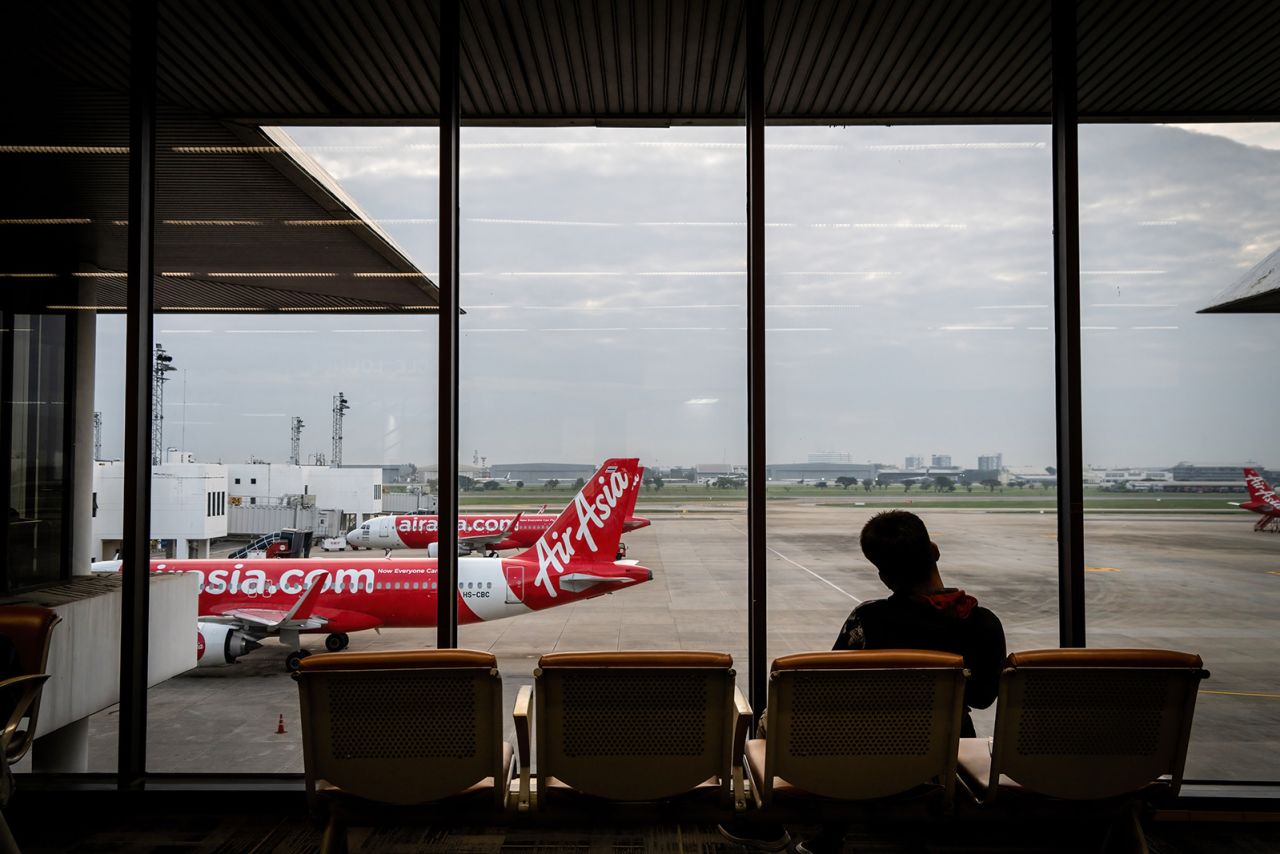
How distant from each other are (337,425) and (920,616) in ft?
9.68

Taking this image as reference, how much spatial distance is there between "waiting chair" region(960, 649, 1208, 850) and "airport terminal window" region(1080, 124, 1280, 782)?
Answer: 48.2 inches

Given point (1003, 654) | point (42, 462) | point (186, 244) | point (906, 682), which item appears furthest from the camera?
point (42, 462)

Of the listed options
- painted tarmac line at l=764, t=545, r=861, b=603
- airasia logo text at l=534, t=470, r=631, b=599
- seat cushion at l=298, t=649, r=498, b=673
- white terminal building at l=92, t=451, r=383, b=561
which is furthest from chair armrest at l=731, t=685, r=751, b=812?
airasia logo text at l=534, t=470, r=631, b=599

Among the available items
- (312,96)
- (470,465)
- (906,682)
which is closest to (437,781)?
(906,682)

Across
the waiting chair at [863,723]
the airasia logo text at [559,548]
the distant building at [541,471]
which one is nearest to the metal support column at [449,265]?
the distant building at [541,471]

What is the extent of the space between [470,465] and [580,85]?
2068 mm

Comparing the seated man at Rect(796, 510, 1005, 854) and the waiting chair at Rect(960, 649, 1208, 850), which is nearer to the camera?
the waiting chair at Rect(960, 649, 1208, 850)

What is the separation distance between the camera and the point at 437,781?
5.57 ft

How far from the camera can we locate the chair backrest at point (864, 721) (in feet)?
5.31

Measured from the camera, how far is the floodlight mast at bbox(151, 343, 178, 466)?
2.89 metres

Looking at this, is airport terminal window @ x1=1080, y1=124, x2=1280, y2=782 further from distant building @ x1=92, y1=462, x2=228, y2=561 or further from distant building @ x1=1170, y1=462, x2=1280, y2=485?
distant building @ x1=92, y1=462, x2=228, y2=561

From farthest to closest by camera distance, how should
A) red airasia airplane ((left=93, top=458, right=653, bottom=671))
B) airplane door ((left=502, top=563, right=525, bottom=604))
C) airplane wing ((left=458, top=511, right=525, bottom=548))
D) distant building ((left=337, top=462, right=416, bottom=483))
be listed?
airplane door ((left=502, top=563, right=525, bottom=604)), red airasia airplane ((left=93, top=458, right=653, bottom=671)), airplane wing ((left=458, top=511, right=525, bottom=548)), distant building ((left=337, top=462, right=416, bottom=483))

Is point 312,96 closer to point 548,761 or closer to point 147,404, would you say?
point 147,404

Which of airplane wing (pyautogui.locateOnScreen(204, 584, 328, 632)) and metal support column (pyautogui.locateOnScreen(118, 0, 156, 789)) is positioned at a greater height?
metal support column (pyautogui.locateOnScreen(118, 0, 156, 789))
